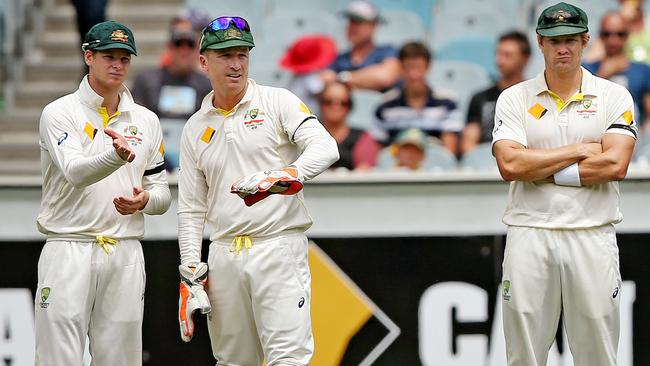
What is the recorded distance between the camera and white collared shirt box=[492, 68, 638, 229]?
5.88 meters


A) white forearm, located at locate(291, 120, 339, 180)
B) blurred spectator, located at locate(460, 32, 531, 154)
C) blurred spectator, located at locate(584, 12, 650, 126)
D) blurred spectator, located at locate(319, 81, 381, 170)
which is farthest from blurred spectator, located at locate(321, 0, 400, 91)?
white forearm, located at locate(291, 120, 339, 180)

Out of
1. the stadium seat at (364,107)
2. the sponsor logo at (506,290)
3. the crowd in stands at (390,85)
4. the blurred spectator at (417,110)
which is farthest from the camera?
the stadium seat at (364,107)

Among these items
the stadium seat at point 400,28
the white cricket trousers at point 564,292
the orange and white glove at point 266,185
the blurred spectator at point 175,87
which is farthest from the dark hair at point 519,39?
the orange and white glove at point 266,185

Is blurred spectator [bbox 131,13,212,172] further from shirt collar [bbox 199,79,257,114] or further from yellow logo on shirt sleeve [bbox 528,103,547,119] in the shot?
yellow logo on shirt sleeve [bbox 528,103,547,119]

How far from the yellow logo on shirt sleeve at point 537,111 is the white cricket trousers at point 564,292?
558 mm

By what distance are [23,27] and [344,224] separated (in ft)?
18.4

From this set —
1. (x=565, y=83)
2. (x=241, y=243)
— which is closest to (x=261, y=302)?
(x=241, y=243)

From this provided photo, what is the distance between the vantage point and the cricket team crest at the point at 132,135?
20.1 feet

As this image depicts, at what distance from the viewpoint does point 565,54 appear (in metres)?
5.88

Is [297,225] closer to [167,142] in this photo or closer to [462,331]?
[462,331]

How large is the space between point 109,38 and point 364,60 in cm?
511

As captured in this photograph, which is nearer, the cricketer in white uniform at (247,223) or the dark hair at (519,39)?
the cricketer in white uniform at (247,223)

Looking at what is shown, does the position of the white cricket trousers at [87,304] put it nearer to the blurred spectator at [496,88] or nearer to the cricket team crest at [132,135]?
the cricket team crest at [132,135]

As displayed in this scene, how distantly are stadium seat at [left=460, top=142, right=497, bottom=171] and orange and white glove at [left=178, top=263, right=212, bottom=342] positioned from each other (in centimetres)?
387
